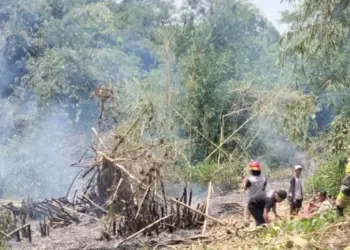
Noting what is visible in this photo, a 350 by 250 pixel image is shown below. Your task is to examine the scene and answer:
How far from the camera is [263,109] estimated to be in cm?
1845

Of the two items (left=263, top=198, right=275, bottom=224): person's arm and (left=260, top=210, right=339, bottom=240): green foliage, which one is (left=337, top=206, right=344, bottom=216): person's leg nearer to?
(left=260, top=210, right=339, bottom=240): green foliage

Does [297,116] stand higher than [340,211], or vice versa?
[297,116]

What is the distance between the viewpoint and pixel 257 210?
944 cm

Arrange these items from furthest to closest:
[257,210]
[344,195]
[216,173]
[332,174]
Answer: [216,173], [332,174], [257,210], [344,195]

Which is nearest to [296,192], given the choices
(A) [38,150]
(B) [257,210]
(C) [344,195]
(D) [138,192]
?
(B) [257,210]

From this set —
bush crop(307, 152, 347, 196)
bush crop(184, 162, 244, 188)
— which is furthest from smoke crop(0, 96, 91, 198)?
bush crop(307, 152, 347, 196)

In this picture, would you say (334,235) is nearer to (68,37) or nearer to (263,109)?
(263,109)

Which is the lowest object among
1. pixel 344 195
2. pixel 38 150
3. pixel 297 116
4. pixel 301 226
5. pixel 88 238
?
pixel 88 238

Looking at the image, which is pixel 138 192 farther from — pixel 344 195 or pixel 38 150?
pixel 38 150

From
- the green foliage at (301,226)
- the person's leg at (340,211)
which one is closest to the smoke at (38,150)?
the green foliage at (301,226)

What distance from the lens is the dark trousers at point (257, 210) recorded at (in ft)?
30.7

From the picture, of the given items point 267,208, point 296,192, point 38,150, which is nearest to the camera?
point 267,208

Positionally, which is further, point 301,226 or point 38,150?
point 38,150

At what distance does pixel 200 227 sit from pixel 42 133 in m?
10.4
